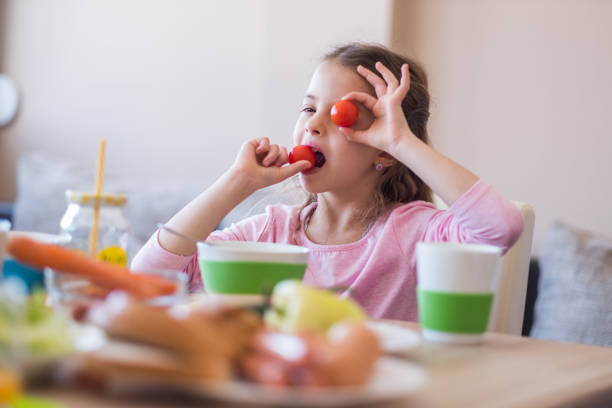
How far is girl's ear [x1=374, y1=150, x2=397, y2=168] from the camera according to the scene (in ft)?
5.25

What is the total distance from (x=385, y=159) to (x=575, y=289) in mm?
847

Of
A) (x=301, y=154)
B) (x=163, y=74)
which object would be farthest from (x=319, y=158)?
(x=163, y=74)

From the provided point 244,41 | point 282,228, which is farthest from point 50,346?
point 244,41

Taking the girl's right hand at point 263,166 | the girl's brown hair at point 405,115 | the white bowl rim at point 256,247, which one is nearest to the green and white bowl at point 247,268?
the white bowl rim at point 256,247

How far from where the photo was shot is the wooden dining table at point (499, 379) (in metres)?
0.54

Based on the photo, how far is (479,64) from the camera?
2.52 metres

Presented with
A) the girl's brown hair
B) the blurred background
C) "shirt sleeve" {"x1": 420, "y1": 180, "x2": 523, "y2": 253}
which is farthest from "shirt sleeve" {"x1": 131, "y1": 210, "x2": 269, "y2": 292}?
the blurred background

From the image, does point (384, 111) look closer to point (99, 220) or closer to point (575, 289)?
point (99, 220)

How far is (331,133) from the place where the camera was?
1502mm

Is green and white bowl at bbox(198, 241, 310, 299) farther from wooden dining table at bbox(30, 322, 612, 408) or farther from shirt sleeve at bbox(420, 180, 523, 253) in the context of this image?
shirt sleeve at bbox(420, 180, 523, 253)

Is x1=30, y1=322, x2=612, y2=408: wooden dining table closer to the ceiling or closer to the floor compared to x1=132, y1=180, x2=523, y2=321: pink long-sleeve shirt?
closer to the ceiling

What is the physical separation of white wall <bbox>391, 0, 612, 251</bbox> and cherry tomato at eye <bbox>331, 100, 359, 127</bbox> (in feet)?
3.89

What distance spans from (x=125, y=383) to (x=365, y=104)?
999mm

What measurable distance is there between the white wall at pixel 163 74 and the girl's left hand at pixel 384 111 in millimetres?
1136
